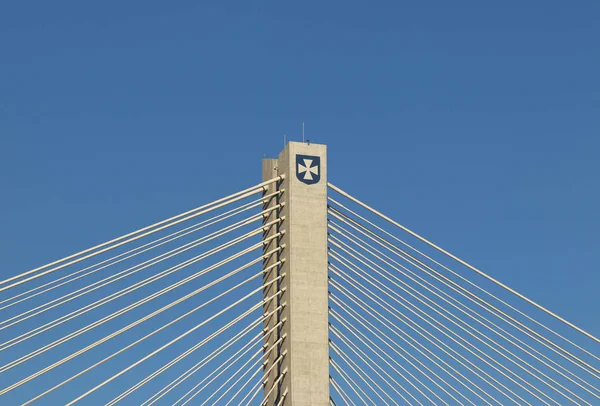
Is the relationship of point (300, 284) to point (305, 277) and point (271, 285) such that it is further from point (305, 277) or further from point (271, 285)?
point (271, 285)

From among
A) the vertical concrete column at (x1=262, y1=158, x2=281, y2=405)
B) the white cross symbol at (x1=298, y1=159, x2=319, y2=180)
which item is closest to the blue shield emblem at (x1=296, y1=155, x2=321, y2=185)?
the white cross symbol at (x1=298, y1=159, x2=319, y2=180)

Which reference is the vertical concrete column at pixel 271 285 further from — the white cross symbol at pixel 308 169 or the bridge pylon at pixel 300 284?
the white cross symbol at pixel 308 169

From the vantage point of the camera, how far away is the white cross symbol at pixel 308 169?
136 ft

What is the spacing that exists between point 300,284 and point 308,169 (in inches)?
149

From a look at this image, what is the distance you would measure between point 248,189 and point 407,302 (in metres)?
6.33

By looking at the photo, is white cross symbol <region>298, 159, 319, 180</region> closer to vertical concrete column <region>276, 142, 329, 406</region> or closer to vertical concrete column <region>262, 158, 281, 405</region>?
vertical concrete column <region>276, 142, 329, 406</region>

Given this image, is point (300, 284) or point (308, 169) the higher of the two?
point (308, 169)

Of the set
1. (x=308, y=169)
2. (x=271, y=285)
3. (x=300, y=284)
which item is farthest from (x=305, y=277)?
(x=308, y=169)

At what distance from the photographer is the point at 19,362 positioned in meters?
35.0

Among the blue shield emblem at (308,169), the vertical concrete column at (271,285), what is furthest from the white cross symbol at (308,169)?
the vertical concrete column at (271,285)

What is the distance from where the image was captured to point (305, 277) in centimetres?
4050

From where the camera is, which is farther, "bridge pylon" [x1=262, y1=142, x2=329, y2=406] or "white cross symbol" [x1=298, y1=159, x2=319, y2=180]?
"white cross symbol" [x1=298, y1=159, x2=319, y2=180]

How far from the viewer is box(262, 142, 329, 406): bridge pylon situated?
131 feet

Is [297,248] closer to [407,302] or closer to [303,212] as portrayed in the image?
[303,212]
